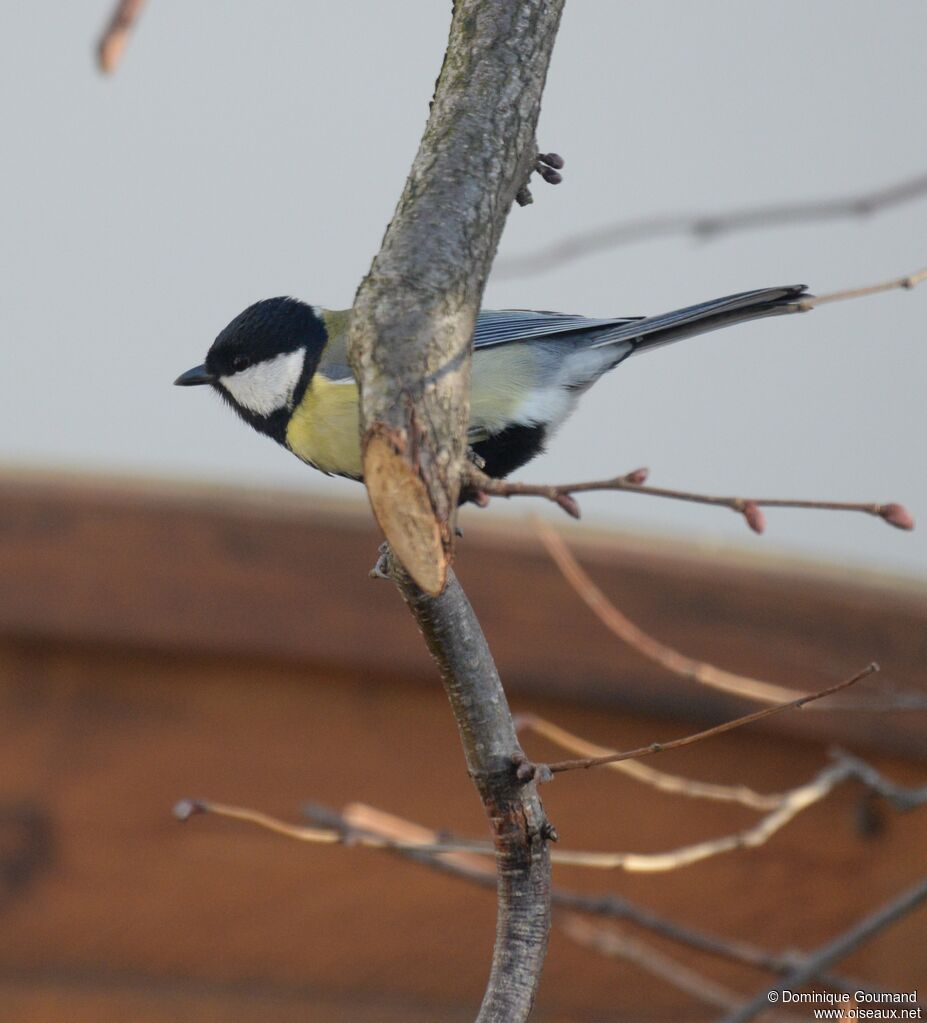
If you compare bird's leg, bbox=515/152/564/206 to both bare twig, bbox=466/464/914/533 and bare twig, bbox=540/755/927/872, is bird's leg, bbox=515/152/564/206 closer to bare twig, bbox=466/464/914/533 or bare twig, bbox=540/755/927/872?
bare twig, bbox=466/464/914/533

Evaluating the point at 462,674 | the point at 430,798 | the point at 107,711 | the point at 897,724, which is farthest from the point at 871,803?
the point at 462,674

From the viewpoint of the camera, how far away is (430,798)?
4.67 ft

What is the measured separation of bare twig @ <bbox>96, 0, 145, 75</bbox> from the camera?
0.37 meters

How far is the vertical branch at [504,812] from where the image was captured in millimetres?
580

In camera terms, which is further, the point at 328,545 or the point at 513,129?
the point at 328,545

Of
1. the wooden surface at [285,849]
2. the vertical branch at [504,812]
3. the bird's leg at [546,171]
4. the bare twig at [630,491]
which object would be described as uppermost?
the bird's leg at [546,171]

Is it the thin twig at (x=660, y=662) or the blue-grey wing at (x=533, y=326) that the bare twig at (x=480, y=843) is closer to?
the thin twig at (x=660, y=662)

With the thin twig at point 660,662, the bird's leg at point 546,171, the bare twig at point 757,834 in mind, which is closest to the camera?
the bird's leg at point 546,171

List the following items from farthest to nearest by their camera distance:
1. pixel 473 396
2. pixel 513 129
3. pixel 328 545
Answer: pixel 328 545 < pixel 473 396 < pixel 513 129

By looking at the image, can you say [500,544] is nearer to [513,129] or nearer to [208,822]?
[208,822]

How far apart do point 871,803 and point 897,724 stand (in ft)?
0.32

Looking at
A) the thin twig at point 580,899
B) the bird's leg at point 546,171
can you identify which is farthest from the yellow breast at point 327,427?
the bird's leg at point 546,171

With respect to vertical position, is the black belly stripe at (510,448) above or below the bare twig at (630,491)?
below

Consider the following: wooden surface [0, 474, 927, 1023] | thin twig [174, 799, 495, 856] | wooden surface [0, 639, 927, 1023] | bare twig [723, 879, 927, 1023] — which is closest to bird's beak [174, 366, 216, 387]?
wooden surface [0, 474, 927, 1023]
